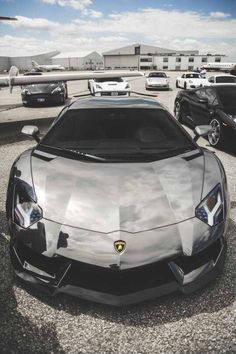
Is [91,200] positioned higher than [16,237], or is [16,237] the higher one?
[91,200]

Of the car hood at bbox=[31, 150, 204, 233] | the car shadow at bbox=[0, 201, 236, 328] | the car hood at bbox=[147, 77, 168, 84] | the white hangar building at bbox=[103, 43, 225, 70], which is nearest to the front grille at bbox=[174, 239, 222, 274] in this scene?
the car hood at bbox=[31, 150, 204, 233]

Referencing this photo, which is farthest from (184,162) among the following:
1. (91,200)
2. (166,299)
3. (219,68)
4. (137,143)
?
(219,68)

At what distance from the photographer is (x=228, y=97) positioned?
8.03 metres

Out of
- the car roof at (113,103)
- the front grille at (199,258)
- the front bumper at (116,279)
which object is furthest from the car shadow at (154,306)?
the car roof at (113,103)

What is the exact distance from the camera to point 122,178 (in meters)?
2.90

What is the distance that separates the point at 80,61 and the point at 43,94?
116874 mm

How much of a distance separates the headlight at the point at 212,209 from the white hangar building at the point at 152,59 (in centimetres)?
11015

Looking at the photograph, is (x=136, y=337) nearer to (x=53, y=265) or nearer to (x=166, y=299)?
(x=166, y=299)

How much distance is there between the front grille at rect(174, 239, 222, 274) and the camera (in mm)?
2438

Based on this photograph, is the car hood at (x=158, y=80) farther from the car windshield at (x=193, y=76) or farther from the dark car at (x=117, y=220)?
the dark car at (x=117, y=220)

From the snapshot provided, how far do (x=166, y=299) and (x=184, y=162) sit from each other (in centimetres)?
131

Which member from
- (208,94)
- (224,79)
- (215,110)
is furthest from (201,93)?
(224,79)

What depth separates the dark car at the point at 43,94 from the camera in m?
14.5

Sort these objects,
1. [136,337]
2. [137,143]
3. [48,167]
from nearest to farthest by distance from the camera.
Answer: [136,337] < [48,167] < [137,143]
